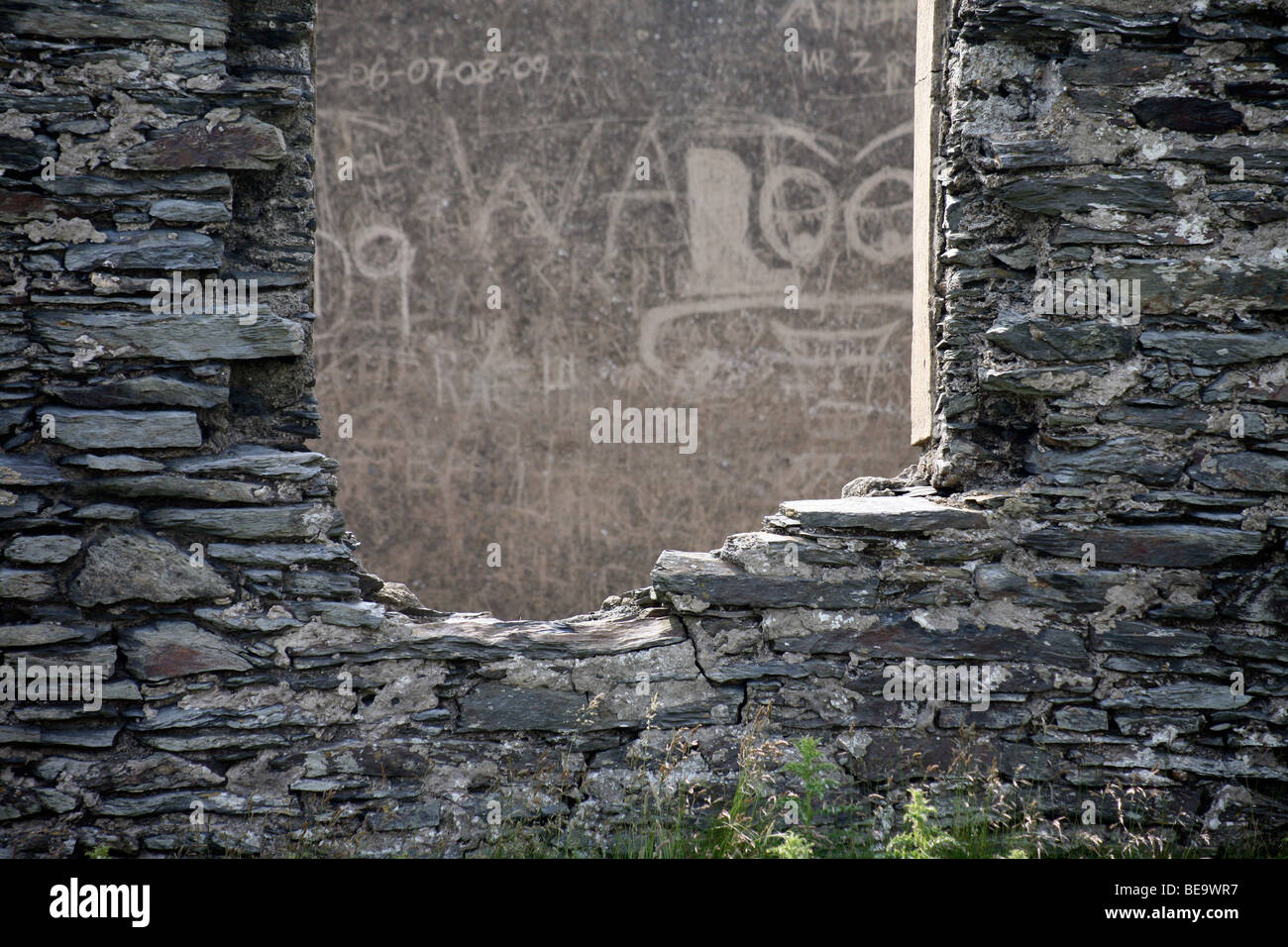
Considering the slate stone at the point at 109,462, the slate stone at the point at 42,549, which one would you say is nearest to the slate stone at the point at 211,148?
the slate stone at the point at 109,462

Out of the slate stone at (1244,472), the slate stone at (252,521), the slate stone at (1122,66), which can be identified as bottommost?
the slate stone at (252,521)

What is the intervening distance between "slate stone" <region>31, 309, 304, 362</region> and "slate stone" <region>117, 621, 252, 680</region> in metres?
0.76

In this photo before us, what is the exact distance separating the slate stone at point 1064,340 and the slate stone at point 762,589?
0.80 m

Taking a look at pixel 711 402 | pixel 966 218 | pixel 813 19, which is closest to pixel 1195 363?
pixel 966 218

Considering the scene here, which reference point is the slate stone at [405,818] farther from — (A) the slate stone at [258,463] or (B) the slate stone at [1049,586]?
(B) the slate stone at [1049,586]

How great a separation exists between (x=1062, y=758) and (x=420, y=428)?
4.37 metres

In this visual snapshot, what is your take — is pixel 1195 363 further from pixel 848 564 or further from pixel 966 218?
pixel 848 564

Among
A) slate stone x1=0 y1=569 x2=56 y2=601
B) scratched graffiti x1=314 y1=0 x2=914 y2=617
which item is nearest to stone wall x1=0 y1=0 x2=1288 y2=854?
slate stone x1=0 y1=569 x2=56 y2=601

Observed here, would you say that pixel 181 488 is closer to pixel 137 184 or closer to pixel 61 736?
pixel 61 736

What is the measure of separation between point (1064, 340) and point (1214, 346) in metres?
0.41

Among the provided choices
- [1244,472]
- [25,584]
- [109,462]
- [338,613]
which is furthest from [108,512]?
[1244,472]

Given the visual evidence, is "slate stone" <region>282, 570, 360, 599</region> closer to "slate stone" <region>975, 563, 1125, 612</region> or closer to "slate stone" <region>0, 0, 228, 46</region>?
"slate stone" <region>0, 0, 228, 46</region>

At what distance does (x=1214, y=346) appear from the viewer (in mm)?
2834

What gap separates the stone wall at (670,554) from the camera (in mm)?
2746
